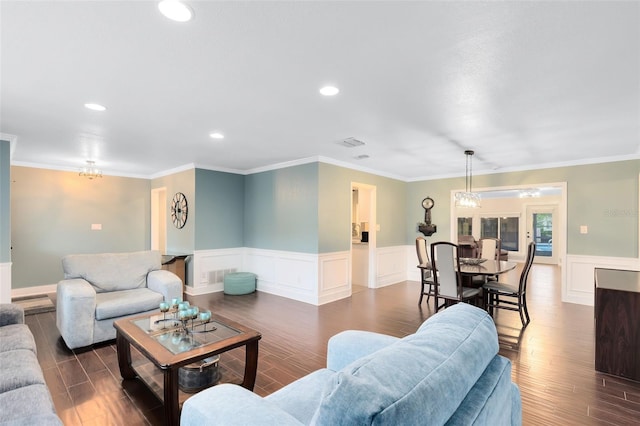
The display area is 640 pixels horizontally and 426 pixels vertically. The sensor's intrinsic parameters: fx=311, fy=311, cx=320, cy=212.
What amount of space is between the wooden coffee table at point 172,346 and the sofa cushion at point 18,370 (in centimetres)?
53

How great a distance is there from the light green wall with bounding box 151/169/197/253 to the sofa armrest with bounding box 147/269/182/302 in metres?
1.81

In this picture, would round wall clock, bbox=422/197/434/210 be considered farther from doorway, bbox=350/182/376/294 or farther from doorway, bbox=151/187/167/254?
doorway, bbox=151/187/167/254

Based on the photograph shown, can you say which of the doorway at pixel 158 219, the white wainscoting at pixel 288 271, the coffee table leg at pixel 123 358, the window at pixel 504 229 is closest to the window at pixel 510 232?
the window at pixel 504 229

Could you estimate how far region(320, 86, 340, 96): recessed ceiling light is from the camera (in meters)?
2.46

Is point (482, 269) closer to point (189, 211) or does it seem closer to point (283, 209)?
point (283, 209)

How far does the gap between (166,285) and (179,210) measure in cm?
279

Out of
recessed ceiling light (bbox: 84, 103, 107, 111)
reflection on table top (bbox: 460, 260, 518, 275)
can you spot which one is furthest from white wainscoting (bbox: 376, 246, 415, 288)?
recessed ceiling light (bbox: 84, 103, 107, 111)

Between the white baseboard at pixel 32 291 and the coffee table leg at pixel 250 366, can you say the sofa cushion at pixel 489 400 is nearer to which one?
the coffee table leg at pixel 250 366

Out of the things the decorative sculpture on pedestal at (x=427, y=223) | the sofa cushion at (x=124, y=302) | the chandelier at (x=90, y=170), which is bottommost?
the sofa cushion at (x=124, y=302)

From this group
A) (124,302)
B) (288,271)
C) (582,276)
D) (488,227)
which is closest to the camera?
(124,302)

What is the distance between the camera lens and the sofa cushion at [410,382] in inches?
27.6

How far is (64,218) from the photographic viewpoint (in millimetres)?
6043

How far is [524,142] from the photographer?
13.3 feet

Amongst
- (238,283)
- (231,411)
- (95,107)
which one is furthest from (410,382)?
(238,283)
